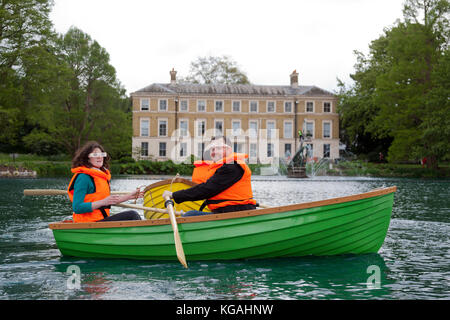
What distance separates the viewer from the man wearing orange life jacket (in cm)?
584

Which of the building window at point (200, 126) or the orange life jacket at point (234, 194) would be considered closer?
the orange life jacket at point (234, 194)

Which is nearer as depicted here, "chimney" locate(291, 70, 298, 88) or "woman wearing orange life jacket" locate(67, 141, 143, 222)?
"woman wearing orange life jacket" locate(67, 141, 143, 222)

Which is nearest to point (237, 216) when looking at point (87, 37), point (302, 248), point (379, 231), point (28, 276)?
point (302, 248)

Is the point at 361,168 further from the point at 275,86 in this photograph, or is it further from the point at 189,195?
the point at 189,195

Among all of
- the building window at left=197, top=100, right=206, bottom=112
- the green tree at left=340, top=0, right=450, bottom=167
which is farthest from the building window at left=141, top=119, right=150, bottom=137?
the green tree at left=340, top=0, right=450, bottom=167

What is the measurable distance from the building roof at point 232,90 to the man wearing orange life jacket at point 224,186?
146 feet

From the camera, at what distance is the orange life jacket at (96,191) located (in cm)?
585

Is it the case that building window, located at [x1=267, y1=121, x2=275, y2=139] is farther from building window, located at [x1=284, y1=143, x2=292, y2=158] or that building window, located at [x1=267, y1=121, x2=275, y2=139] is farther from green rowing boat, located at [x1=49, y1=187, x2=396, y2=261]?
green rowing boat, located at [x1=49, y1=187, x2=396, y2=261]

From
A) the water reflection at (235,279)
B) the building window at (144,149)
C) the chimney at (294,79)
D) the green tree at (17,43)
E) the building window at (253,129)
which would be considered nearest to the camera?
the water reflection at (235,279)

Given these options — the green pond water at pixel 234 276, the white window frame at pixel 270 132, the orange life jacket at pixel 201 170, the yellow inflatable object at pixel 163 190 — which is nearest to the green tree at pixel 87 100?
the white window frame at pixel 270 132

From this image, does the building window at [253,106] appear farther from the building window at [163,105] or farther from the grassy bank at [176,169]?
the grassy bank at [176,169]

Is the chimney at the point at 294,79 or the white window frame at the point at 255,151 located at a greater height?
the chimney at the point at 294,79

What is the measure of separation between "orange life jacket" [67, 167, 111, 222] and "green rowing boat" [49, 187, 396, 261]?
0.63 feet

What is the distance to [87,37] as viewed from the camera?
42.2 m
